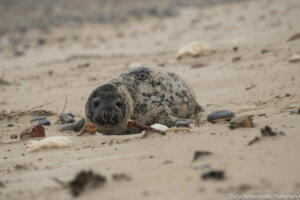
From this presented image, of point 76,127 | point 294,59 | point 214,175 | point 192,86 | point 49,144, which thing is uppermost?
point 294,59

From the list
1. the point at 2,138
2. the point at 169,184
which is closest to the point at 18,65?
the point at 2,138

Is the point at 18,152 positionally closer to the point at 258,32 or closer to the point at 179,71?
the point at 179,71

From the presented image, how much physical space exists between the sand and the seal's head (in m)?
0.17

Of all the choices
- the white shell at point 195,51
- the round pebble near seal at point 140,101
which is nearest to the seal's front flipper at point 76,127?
the round pebble near seal at point 140,101

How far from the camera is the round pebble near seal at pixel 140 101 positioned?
5309 mm

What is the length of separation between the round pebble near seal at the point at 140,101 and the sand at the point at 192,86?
261 millimetres

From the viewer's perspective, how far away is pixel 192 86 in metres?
8.85

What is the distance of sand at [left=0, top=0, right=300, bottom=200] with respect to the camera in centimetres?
289

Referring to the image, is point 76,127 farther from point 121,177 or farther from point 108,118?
point 121,177

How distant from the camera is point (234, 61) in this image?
10.0m

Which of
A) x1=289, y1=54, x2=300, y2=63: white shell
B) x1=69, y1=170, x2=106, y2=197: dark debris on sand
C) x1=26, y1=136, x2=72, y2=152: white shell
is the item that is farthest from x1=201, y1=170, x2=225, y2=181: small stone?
x1=289, y1=54, x2=300, y2=63: white shell

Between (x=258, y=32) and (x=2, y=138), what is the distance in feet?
29.8

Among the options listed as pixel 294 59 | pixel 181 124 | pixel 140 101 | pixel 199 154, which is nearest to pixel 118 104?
pixel 140 101

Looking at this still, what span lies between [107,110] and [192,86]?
3.84 metres
